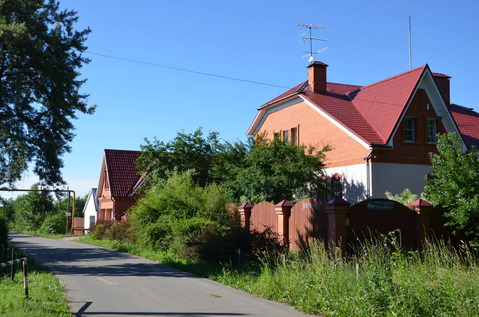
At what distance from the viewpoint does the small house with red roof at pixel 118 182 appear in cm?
4044

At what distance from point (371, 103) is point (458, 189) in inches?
500

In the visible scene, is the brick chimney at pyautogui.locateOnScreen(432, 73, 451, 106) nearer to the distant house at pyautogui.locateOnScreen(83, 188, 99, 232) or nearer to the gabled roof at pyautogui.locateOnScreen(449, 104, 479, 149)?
the gabled roof at pyautogui.locateOnScreen(449, 104, 479, 149)

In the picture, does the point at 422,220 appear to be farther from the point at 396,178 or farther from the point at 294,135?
the point at 294,135

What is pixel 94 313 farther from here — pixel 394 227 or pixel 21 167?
pixel 21 167

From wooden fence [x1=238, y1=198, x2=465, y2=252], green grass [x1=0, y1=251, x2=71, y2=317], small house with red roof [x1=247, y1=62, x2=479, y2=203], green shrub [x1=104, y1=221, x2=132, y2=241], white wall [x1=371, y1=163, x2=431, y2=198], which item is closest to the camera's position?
green grass [x1=0, y1=251, x2=71, y2=317]

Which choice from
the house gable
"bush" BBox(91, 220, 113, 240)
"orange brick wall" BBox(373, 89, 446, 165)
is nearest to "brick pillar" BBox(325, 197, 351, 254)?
"orange brick wall" BBox(373, 89, 446, 165)

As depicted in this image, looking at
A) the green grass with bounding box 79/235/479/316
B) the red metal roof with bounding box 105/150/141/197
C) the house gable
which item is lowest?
the green grass with bounding box 79/235/479/316

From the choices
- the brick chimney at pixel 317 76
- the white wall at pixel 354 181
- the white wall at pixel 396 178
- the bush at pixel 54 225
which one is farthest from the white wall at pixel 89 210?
the white wall at pixel 396 178

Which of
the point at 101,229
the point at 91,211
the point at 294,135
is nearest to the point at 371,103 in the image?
the point at 294,135

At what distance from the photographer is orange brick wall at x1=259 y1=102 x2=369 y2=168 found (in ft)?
81.3

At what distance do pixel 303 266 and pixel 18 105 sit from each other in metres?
13.7

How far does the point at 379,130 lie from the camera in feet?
80.6

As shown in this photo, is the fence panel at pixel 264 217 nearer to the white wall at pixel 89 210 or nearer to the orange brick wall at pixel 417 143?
the orange brick wall at pixel 417 143

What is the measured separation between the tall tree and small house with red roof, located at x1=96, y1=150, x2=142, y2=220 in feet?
58.3
